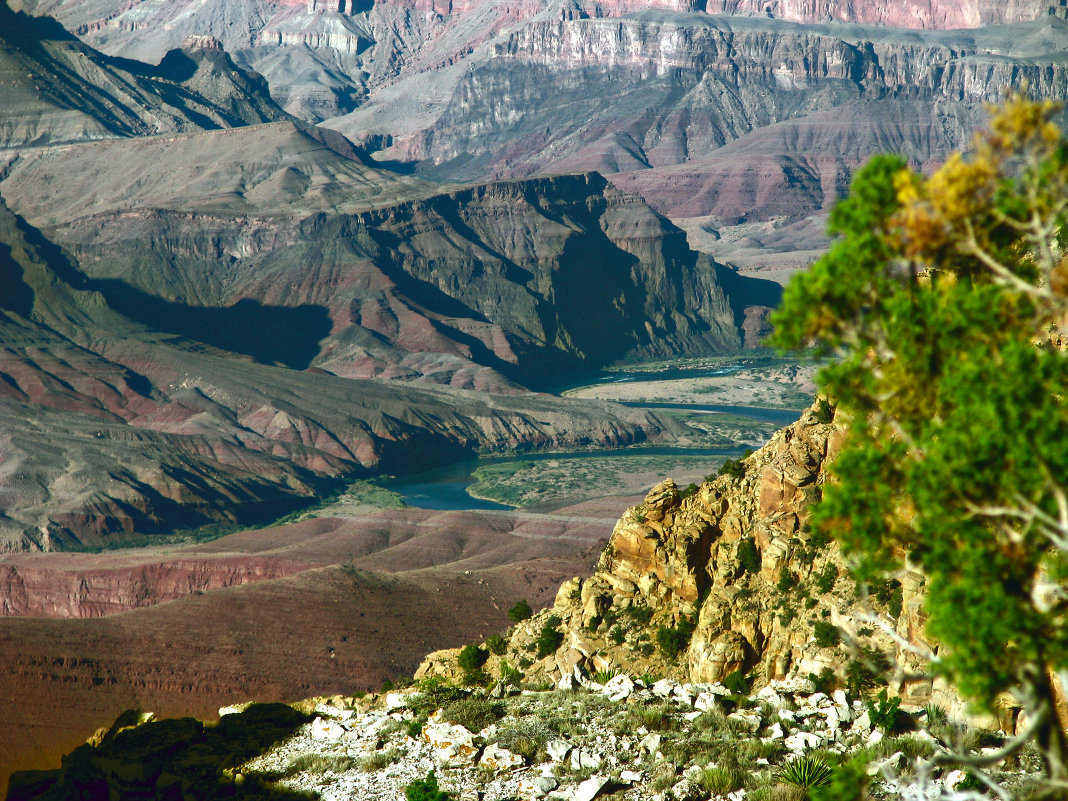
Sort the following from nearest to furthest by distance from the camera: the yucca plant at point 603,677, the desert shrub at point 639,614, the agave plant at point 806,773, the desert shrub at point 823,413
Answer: the agave plant at point 806,773 → the yucca plant at point 603,677 → the desert shrub at point 823,413 → the desert shrub at point 639,614

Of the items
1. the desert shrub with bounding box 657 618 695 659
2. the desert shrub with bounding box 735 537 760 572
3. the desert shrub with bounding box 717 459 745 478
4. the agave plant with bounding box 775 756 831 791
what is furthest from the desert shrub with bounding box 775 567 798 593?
the agave plant with bounding box 775 756 831 791

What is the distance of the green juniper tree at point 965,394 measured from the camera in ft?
45.4

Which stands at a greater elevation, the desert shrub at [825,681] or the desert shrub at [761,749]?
the desert shrub at [761,749]

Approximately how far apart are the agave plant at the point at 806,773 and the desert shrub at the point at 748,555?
43.1 feet

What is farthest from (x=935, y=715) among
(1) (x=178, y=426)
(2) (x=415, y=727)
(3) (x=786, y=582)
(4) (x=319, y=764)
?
(1) (x=178, y=426)

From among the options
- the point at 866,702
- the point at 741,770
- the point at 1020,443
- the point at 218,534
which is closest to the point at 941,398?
the point at 1020,443

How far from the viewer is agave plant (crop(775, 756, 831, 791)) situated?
71.4ft

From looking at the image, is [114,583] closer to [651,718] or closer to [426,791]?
[651,718]

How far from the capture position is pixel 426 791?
75.0ft

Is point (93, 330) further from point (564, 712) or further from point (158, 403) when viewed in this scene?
point (564, 712)

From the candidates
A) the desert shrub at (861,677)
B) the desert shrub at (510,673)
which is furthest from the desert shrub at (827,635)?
the desert shrub at (510,673)

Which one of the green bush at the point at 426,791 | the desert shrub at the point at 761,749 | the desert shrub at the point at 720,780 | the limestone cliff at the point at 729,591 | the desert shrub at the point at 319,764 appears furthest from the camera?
the limestone cliff at the point at 729,591

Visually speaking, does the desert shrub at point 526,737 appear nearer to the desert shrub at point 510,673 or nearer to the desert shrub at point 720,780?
the desert shrub at point 720,780

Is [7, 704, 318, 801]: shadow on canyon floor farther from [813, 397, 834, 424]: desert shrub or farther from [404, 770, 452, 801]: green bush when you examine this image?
[813, 397, 834, 424]: desert shrub
